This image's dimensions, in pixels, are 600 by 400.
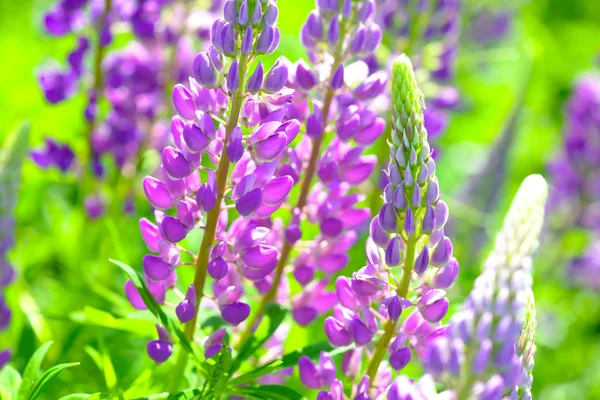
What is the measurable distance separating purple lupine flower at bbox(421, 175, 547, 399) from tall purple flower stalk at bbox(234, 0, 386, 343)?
0.42 meters

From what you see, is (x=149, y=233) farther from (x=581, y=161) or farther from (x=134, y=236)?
(x=581, y=161)

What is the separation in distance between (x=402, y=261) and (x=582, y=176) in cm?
197

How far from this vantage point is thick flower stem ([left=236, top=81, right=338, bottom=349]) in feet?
4.05

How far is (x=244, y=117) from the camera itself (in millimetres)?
Answer: 1056

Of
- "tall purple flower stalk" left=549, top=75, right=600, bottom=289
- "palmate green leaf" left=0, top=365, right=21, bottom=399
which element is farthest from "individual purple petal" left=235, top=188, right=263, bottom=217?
"tall purple flower stalk" left=549, top=75, right=600, bottom=289

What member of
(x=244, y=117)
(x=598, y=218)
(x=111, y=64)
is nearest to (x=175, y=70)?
(x=111, y=64)

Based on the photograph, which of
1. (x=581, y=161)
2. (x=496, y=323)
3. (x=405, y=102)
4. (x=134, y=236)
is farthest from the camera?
(x=581, y=161)

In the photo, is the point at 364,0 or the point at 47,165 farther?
the point at 47,165

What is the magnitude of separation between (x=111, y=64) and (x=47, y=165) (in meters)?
0.28

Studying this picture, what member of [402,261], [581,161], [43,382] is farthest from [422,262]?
[581,161]

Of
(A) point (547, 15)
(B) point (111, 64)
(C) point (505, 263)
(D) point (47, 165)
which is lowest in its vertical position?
(D) point (47, 165)

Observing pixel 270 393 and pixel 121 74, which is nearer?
pixel 270 393

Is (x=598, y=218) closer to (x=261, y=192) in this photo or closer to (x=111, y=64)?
(x=111, y=64)

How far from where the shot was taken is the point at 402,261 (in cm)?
100
